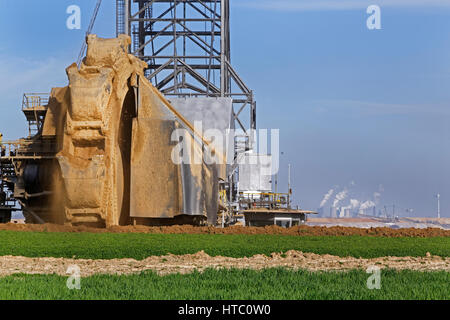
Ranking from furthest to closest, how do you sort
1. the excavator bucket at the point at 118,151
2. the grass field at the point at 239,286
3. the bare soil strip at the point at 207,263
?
the excavator bucket at the point at 118,151 < the bare soil strip at the point at 207,263 < the grass field at the point at 239,286

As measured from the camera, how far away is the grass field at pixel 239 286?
11.0 m

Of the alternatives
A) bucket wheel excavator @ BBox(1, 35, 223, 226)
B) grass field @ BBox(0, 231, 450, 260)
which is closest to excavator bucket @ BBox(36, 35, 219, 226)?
bucket wheel excavator @ BBox(1, 35, 223, 226)

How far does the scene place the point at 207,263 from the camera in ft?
59.9

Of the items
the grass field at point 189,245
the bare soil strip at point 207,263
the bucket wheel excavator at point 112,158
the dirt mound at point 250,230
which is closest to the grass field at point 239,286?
the bare soil strip at point 207,263

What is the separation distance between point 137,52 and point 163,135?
110 feet

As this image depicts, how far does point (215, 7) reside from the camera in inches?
2317

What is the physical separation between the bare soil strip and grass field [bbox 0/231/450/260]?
0.73 m

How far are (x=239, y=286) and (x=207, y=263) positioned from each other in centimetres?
608

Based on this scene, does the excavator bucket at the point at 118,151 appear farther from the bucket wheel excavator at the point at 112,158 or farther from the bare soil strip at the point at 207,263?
the bare soil strip at the point at 207,263

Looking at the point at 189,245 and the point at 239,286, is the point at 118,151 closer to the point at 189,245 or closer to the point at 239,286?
the point at 189,245

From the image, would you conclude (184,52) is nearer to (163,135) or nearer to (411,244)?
(163,135)

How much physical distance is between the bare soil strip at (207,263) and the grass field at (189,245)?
0.73 m

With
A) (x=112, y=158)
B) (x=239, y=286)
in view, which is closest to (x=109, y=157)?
(x=112, y=158)
